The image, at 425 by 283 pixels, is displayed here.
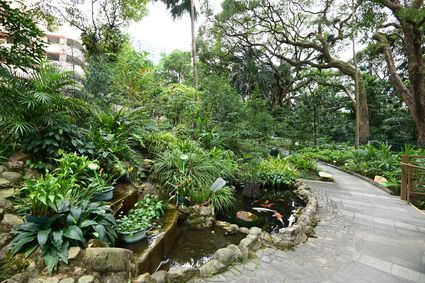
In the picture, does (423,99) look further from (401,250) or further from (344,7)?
(401,250)

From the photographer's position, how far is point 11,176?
267 cm

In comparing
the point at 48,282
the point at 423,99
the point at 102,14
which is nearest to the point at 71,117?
the point at 48,282

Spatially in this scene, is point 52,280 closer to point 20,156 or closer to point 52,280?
point 52,280

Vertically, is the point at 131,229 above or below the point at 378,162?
below

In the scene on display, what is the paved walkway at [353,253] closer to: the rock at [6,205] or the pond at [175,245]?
the pond at [175,245]

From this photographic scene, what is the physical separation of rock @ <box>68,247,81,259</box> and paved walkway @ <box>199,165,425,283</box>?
1.23 metres

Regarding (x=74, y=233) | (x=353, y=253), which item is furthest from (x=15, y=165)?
(x=353, y=253)

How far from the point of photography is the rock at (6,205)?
2.23 m

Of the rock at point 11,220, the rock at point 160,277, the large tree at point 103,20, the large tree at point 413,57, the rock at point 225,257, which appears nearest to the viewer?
the rock at point 160,277

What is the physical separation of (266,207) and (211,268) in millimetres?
2397

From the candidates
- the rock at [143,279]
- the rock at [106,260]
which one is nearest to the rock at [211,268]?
the rock at [143,279]

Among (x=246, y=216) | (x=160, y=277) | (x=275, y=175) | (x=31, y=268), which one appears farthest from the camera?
(x=275, y=175)

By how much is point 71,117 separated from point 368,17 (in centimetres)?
762

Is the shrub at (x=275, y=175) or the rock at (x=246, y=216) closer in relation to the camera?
the rock at (x=246, y=216)
